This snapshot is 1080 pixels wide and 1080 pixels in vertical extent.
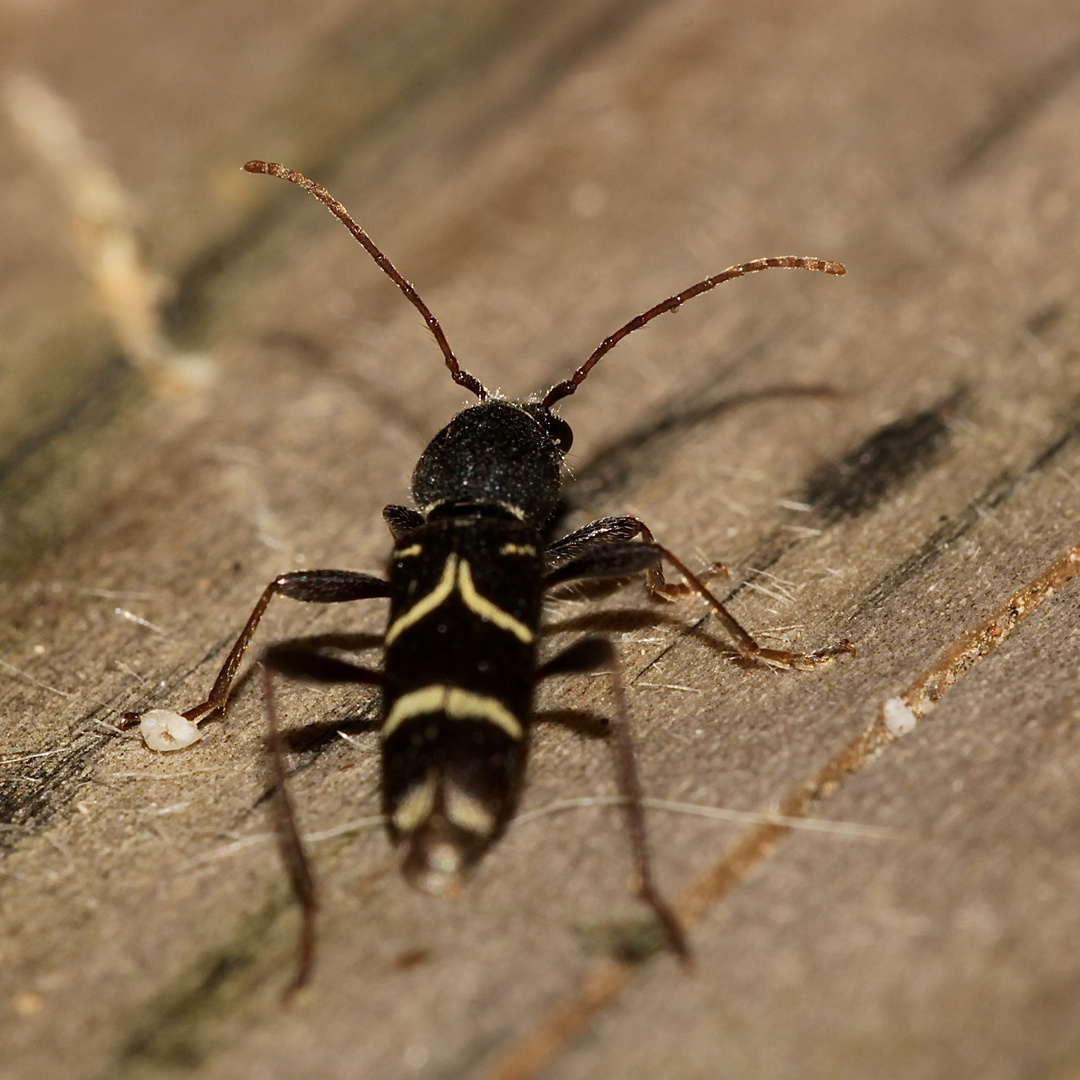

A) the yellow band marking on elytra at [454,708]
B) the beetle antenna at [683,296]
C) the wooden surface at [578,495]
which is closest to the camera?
the wooden surface at [578,495]

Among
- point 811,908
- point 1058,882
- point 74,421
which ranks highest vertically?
point 74,421

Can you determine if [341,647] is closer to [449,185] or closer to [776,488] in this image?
[776,488]

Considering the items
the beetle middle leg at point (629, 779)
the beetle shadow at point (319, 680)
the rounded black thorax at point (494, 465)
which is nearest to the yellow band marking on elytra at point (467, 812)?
the beetle middle leg at point (629, 779)

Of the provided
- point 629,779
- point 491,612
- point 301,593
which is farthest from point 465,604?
point 629,779

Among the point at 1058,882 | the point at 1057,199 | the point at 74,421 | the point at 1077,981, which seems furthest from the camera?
the point at 1057,199

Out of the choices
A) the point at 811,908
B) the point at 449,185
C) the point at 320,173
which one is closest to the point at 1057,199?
the point at 449,185

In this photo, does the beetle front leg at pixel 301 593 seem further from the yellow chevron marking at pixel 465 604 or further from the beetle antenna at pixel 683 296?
the beetle antenna at pixel 683 296

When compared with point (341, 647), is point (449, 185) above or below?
above

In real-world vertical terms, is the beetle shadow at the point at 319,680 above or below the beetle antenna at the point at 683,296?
below

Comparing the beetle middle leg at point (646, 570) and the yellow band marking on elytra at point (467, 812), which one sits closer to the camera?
the yellow band marking on elytra at point (467, 812)
